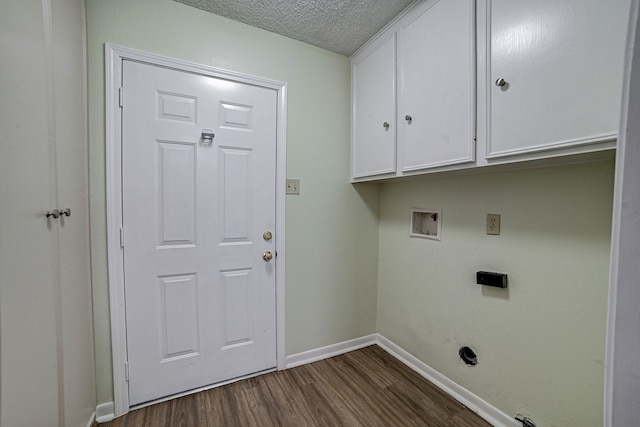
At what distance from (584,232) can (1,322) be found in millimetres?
2057

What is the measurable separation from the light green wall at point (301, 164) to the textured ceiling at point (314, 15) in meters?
0.07

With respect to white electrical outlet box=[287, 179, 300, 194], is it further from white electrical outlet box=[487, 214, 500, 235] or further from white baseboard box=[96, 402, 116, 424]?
white baseboard box=[96, 402, 116, 424]

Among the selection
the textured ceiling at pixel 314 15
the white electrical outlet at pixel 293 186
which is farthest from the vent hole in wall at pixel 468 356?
the textured ceiling at pixel 314 15

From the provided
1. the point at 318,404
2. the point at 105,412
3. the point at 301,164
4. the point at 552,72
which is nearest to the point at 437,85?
the point at 552,72

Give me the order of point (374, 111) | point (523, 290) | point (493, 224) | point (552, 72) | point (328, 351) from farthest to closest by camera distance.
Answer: point (328, 351) → point (374, 111) → point (493, 224) → point (523, 290) → point (552, 72)

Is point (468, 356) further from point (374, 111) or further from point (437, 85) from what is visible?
point (374, 111)

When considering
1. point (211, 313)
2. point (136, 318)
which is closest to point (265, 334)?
point (211, 313)

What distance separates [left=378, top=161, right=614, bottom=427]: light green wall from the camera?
1.10m

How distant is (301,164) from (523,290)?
1519 mm

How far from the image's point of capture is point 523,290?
132 cm

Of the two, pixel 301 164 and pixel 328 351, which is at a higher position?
pixel 301 164

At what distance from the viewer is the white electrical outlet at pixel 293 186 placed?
1.86 m

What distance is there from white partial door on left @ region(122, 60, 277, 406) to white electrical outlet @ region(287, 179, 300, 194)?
0.39 ft

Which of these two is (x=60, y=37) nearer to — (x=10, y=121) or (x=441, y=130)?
(x=10, y=121)
